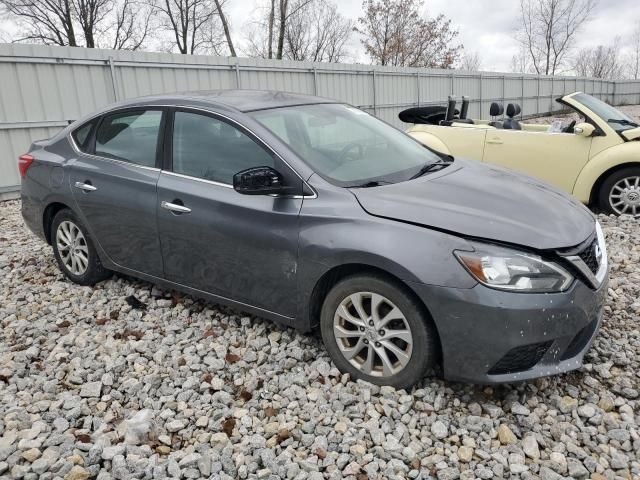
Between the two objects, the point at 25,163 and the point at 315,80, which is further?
the point at 315,80

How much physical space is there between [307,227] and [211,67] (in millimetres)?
9171

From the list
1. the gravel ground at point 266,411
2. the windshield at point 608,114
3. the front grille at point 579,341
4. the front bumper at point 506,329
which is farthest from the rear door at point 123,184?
the windshield at point 608,114

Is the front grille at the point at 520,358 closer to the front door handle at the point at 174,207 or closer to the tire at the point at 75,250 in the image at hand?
the front door handle at the point at 174,207

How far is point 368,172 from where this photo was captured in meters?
3.24

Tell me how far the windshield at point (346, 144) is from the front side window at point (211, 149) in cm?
18

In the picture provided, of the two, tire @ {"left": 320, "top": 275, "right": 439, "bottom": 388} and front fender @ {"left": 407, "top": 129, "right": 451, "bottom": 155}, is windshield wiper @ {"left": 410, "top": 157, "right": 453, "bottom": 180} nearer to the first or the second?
tire @ {"left": 320, "top": 275, "right": 439, "bottom": 388}

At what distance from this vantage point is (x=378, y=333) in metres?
2.82

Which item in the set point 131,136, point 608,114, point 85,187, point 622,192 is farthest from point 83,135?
point 608,114

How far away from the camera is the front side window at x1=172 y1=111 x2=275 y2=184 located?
326cm

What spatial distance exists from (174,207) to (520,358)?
2.26 meters

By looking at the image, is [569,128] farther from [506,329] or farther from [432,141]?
[506,329]

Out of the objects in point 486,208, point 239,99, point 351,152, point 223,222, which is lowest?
point 223,222

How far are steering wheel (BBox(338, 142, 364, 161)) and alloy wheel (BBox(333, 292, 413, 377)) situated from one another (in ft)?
3.11

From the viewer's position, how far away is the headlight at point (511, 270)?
2.49 m
